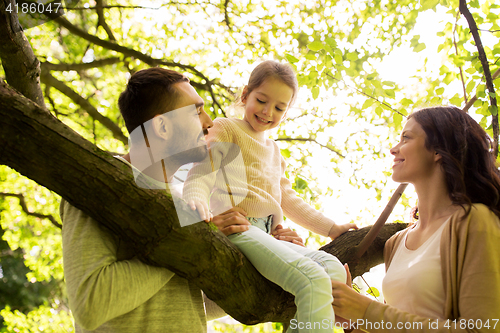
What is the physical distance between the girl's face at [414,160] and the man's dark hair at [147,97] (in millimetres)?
1427

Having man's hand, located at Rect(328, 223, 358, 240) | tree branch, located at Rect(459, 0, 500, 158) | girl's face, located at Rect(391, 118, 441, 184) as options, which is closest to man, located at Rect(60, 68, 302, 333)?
man's hand, located at Rect(328, 223, 358, 240)

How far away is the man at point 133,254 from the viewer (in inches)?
51.5

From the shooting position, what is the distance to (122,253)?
1491 millimetres

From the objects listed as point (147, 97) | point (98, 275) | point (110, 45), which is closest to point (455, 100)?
point (147, 97)

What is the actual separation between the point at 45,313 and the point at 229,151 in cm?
682

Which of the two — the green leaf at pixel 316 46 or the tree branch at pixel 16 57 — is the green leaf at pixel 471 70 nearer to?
Answer: the green leaf at pixel 316 46

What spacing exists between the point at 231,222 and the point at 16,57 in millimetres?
1575

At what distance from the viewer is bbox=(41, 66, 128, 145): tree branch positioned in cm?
434

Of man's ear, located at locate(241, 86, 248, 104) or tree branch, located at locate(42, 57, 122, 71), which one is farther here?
tree branch, located at locate(42, 57, 122, 71)

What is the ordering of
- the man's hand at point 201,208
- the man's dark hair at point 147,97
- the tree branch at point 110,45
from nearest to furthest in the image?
the man's hand at point 201,208
the man's dark hair at point 147,97
the tree branch at point 110,45

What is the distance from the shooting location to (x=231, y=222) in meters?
1.86

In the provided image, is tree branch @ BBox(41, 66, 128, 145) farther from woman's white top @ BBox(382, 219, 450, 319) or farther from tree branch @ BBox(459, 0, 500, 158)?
tree branch @ BBox(459, 0, 500, 158)

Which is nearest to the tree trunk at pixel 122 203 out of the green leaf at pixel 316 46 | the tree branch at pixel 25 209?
the green leaf at pixel 316 46

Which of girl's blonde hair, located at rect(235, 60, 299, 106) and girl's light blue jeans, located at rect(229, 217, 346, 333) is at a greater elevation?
girl's blonde hair, located at rect(235, 60, 299, 106)
